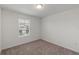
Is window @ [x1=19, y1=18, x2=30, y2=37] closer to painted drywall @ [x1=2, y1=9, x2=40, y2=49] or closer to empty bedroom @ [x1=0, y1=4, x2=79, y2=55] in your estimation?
empty bedroom @ [x1=0, y1=4, x2=79, y2=55]

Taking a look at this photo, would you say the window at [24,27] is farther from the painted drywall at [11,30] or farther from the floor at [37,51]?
the floor at [37,51]

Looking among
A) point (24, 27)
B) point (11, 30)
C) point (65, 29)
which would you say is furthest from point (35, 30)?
point (65, 29)

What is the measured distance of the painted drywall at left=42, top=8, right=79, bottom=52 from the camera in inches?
113

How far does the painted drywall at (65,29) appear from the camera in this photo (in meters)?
2.86

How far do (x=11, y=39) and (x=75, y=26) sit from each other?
9.83ft

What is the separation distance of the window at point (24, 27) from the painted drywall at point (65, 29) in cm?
140

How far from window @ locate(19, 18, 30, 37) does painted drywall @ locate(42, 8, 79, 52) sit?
1.40m

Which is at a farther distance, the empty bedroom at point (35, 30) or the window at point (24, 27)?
the window at point (24, 27)

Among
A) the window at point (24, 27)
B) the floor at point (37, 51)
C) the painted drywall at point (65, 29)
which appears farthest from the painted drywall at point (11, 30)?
the painted drywall at point (65, 29)

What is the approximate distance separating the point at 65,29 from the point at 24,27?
245 cm

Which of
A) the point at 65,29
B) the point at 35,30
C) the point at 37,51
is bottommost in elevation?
the point at 37,51

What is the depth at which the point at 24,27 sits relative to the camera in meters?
4.51

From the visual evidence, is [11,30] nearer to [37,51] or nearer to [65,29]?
[37,51]

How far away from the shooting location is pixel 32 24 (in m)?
5.09
